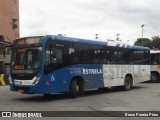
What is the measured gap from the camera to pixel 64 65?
17.7m

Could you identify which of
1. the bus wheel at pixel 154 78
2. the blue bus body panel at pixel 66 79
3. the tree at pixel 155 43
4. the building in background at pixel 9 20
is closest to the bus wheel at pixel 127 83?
the blue bus body panel at pixel 66 79

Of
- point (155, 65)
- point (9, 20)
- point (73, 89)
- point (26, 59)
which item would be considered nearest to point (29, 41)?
point (26, 59)

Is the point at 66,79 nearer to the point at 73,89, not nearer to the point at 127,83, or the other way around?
the point at 73,89

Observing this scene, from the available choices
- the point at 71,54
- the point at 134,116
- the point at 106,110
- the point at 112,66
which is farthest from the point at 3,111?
the point at 112,66

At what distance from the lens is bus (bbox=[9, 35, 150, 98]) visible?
54.1 feet

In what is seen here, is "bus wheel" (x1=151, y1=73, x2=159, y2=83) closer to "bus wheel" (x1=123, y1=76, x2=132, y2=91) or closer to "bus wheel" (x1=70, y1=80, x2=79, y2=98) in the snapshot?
"bus wheel" (x1=123, y1=76, x2=132, y2=91)

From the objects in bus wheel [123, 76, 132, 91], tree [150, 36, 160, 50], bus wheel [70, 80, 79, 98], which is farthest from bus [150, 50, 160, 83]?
tree [150, 36, 160, 50]

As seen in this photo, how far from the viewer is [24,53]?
1702 cm

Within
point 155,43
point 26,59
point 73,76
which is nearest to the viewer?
point 26,59

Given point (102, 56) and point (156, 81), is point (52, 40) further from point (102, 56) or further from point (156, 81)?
point (156, 81)

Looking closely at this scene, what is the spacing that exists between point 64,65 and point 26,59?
6.19ft

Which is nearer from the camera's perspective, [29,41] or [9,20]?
[29,41]

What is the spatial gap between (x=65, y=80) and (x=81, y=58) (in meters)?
1.83

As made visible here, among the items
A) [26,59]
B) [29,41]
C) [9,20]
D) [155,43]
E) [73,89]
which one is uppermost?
[9,20]
